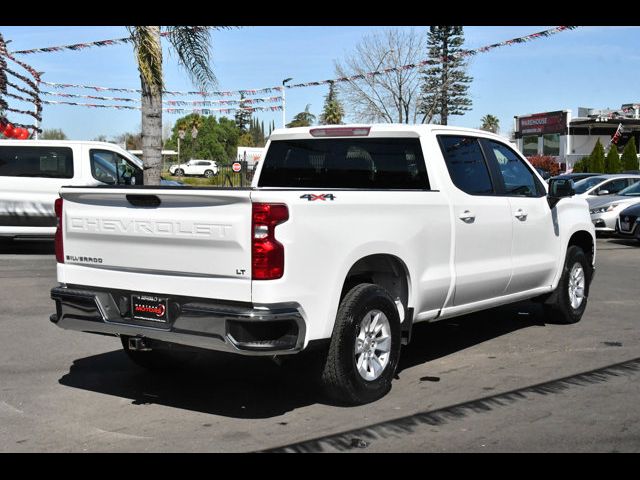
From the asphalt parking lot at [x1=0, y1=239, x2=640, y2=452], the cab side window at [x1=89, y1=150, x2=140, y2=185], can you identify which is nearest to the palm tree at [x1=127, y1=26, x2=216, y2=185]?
the cab side window at [x1=89, y1=150, x2=140, y2=185]

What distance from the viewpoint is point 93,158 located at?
14742 mm

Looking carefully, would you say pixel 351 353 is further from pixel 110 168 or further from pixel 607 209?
pixel 607 209

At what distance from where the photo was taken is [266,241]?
15.7 ft

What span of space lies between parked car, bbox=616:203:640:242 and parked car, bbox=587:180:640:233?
60 centimetres

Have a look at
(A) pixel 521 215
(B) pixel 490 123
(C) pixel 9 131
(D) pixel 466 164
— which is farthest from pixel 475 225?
(B) pixel 490 123

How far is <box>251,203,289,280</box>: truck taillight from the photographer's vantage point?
4.75 metres

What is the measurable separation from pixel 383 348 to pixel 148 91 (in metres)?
10.7

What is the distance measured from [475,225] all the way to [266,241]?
2.45 metres

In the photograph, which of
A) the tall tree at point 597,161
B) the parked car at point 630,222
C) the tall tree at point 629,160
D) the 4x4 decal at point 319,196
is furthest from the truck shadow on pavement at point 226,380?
the tall tree at point 597,161

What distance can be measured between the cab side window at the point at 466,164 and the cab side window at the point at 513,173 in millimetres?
261

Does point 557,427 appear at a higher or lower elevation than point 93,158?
lower
